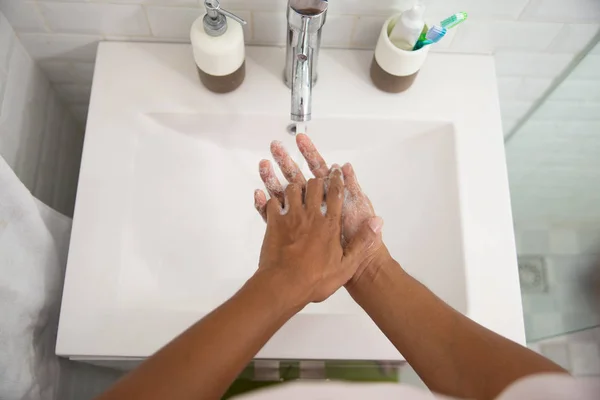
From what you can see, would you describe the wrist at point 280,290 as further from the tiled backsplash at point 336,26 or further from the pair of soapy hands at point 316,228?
the tiled backsplash at point 336,26

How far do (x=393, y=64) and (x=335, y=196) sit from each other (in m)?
0.22

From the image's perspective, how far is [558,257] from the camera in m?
1.04

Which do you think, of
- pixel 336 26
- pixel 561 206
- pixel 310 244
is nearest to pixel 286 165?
pixel 310 244

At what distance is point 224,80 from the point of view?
712mm

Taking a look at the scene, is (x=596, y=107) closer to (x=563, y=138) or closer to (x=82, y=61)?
(x=563, y=138)

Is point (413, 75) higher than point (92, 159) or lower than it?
higher

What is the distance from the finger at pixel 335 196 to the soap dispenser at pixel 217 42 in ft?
0.72

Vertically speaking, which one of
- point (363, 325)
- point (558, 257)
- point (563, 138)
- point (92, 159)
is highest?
point (563, 138)

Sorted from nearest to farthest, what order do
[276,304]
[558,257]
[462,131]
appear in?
[276,304], [462,131], [558,257]

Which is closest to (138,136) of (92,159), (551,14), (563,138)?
(92,159)

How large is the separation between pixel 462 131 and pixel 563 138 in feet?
1.13

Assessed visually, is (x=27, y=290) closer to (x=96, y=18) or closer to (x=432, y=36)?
(x=96, y=18)

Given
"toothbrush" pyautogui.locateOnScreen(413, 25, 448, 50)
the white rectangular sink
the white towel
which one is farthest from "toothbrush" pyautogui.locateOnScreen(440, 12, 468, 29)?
the white towel

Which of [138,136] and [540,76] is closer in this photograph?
[138,136]
